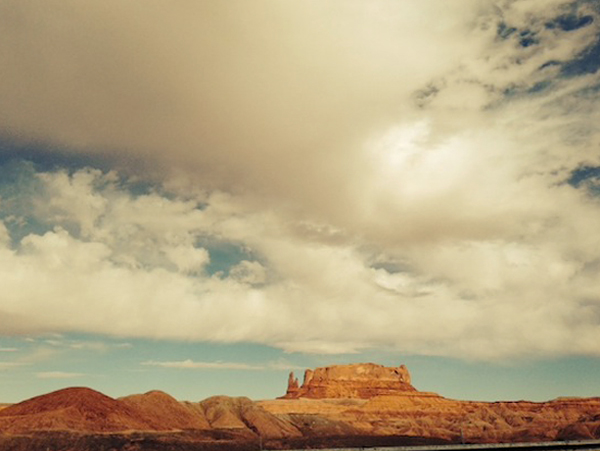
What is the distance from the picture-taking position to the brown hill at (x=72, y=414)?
380ft

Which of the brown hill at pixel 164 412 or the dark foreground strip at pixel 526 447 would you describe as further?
the brown hill at pixel 164 412

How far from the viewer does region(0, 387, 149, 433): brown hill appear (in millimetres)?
115938

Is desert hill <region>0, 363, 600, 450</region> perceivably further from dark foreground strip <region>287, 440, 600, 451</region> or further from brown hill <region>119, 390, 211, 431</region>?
dark foreground strip <region>287, 440, 600, 451</region>

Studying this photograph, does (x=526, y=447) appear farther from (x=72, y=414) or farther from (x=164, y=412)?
(x=164, y=412)

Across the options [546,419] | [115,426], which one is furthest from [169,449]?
[546,419]

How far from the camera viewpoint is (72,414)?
400 feet

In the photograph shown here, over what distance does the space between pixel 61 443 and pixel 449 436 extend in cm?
12165

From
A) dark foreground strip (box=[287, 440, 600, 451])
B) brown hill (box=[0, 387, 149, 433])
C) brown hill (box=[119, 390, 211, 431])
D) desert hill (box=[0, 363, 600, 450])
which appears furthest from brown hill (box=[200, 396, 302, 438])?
dark foreground strip (box=[287, 440, 600, 451])

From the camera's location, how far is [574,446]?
135 ft

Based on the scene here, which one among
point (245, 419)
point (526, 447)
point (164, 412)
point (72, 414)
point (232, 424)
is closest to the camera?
point (526, 447)

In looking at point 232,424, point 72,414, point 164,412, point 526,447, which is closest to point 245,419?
point 232,424

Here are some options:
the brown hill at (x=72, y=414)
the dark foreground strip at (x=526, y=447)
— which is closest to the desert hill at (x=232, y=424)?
the brown hill at (x=72, y=414)

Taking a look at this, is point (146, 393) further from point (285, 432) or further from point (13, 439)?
point (13, 439)

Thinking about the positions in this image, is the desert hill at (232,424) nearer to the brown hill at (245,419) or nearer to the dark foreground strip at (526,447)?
the brown hill at (245,419)
